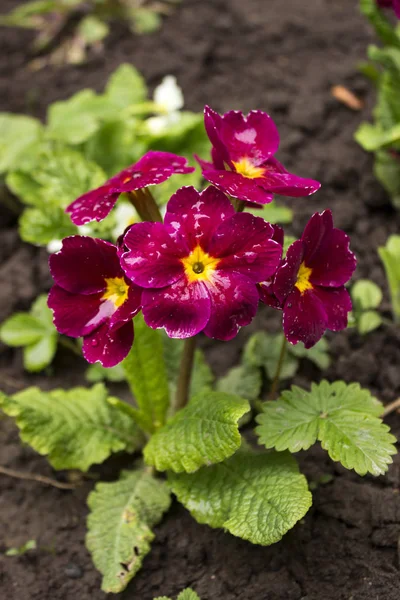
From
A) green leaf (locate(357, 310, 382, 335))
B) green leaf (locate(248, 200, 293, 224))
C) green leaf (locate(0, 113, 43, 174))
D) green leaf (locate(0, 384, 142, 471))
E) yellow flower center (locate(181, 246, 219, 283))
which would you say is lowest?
green leaf (locate(0, 384, 142, 471))

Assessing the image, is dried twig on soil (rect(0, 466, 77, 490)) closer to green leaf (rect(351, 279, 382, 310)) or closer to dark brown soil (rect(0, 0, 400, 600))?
dark brown soil (rect(0, 0, 400, 600))

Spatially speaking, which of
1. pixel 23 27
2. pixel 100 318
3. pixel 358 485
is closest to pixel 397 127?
pixel 358 485

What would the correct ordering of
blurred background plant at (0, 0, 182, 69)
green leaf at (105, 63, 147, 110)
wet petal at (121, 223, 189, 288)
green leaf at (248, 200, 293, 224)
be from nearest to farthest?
wet petal at (121, 223, 189, 288), green leaf at (248, 200, 293, 224), green leaf at (105, 63, 147, 110), blurred background plant at (0, 0, 182, 69)

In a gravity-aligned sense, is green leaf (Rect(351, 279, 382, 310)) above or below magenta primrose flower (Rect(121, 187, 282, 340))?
below

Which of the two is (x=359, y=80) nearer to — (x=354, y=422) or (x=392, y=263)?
(x=392, y=263)

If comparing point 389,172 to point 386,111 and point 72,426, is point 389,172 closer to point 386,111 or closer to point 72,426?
point 386,111

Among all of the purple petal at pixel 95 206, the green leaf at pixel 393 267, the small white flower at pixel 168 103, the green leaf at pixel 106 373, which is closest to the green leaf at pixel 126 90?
the small white flower at pixel 168 103

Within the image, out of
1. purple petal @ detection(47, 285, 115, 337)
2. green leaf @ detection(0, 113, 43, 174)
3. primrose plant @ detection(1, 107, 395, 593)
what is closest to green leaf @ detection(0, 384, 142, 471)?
primrose plant @ detection(1, 107, 395, 593)
